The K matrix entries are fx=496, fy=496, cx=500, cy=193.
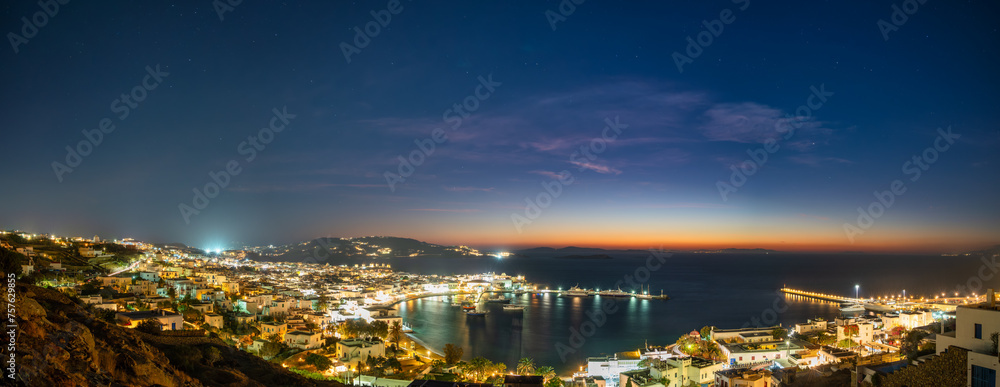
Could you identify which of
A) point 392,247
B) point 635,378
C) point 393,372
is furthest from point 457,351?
point 392,247

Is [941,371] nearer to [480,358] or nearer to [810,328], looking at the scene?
[480,358]

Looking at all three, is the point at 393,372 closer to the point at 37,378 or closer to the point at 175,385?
the point at 175,385

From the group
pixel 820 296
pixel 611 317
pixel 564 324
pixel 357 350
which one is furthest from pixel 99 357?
pixel 820 296

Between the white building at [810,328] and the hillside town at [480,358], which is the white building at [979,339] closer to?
the hillside town at [480,358]

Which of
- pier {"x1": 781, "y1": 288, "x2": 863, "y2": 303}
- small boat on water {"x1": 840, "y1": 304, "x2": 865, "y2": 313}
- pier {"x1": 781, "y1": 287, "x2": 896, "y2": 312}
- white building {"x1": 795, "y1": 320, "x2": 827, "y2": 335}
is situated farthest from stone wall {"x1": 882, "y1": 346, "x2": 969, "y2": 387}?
pier {"x1": 781, "y1": 288, "x2": 863, "y2": 303}

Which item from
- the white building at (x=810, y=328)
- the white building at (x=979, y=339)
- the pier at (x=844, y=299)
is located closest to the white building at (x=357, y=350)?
the white building at (x=979, y=339)

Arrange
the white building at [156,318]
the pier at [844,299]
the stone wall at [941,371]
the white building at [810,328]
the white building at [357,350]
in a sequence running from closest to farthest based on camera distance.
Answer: the stone wall at [941,371], the white building at [156,318], the white building at [357,350], the white building at [810,328], the pier at [844,299]
